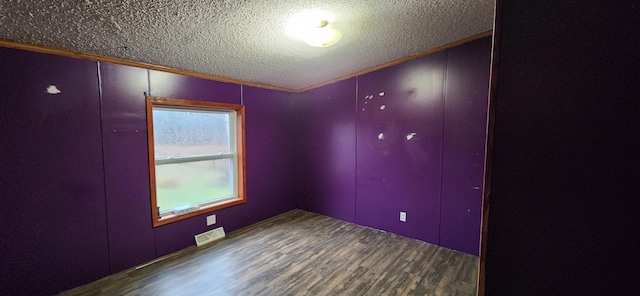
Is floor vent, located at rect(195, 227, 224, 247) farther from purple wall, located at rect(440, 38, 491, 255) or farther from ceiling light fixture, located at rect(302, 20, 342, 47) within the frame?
purple wall, located at rect(440, 38, 491, 255)

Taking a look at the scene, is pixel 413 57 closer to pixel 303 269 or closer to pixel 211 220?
pixel 303 269

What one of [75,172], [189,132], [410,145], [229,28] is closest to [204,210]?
[189,132]

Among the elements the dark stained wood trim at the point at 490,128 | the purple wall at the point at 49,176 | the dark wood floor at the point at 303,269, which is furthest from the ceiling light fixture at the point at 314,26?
the dark wood floor at the point at 303,269

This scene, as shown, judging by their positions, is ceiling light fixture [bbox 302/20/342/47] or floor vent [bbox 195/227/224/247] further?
floor vent [bbox 195/227/224/247]

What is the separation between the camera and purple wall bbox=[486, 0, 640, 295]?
614 millimetres

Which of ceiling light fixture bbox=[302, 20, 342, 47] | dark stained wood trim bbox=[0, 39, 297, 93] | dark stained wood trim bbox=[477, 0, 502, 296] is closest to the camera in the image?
dark stained wood trim bbox=[477, 0, 502, 296]

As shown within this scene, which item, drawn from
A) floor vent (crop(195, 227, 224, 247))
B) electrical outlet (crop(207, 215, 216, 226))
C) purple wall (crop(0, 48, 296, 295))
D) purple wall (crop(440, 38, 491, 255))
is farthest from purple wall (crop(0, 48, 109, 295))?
purple wall (crop(440, 38, 491, 255))

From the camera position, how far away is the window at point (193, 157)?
2.58 metres

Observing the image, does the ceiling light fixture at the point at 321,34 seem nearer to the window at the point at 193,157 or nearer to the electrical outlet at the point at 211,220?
the window at the point at 193,157

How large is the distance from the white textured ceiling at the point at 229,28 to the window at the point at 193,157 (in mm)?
519

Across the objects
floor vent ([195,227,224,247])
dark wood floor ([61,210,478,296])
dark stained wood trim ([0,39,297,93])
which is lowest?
dark wood floor ([61,210,478,296])

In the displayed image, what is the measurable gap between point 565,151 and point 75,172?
3.09m

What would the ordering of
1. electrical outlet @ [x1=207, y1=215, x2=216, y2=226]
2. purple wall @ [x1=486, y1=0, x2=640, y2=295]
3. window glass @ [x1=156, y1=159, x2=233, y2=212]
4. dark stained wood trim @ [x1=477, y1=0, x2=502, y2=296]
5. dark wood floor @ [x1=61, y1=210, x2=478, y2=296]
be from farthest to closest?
electrical outlet @ [x1=207, y1=215, x2=216, y2=226], window glass @ [x1=156, y1=159, x2=233, y2=212], dark wood floor @ [x1=61, y1=210, x2=478, y2=296], dark stained wood trim @ [x1=477, y1=0, x2=502, y2=296], purple wall @ [x1=486, y1=0, x2=640, y2=295]

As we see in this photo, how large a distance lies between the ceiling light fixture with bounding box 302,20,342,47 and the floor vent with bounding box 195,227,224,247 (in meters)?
2.50
